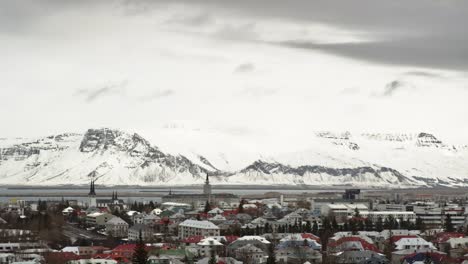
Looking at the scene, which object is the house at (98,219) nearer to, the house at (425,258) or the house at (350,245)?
the house at (350,245)

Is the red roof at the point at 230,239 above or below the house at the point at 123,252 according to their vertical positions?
above

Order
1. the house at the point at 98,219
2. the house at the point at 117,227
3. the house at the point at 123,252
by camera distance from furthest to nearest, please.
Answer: the house at the point at 98,219 → the house at the point at 117,227 → the house at the point at 123,252

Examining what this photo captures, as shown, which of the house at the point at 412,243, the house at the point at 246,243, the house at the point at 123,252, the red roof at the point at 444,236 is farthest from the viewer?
the red roof at the point at 444,236

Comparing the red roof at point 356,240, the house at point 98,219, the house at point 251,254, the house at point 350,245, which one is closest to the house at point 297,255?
the house at point 251,254

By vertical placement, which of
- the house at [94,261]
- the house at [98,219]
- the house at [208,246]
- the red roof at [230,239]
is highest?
the house at [98,219]

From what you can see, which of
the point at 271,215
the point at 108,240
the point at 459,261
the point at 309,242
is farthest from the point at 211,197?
the point at 459,261

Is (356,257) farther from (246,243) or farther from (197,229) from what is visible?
(197,229)

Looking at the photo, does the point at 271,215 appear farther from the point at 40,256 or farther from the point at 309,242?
the point at 40,256

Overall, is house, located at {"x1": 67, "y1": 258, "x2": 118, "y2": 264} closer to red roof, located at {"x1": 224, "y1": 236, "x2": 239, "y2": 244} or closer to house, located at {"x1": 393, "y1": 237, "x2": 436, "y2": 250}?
red roof, located at {"x1": 224, "y1": 236, "x2": 239, "y2": 244}
